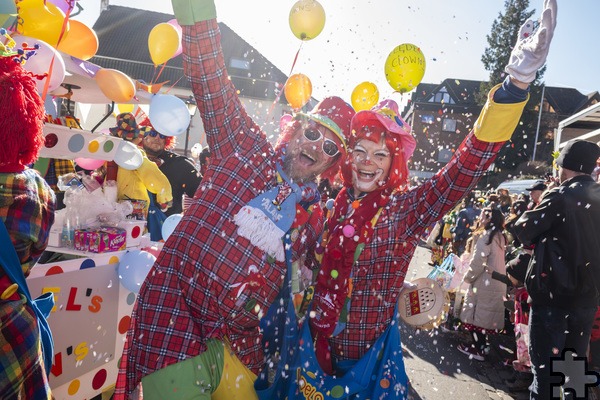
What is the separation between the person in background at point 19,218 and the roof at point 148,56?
19182 mm

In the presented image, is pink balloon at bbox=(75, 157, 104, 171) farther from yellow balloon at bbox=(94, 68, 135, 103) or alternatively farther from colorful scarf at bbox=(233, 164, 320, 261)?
colorful scarf at bbox=(233, 164, 320, 261)

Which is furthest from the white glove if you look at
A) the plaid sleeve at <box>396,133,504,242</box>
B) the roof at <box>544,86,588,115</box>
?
the roof at <box>544,86,588,115</box>

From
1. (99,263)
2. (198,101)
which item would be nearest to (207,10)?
(198,101)

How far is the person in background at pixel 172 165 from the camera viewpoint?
14.8ft

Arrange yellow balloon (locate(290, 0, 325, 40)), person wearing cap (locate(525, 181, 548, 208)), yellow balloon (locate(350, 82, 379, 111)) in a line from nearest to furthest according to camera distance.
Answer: yellow balloon (locate(290, 0, 325, 40)), yellow balloon (locate(350, 82, 379, 111)), person wearing cap (locate(525, 181, 548, 208))

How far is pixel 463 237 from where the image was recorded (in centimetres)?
906

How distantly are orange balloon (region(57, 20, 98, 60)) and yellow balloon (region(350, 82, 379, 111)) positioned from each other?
6.74 feet

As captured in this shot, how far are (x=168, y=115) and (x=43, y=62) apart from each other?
82cm

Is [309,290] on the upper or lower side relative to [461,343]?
upper

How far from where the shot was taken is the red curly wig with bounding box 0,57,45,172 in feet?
5.15

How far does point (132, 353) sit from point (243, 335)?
0.48 meters

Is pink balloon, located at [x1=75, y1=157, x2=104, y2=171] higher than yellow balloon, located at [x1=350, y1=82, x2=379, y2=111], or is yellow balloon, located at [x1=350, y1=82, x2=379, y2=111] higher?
yellow balloon, located at [x1=350, y1=82, x2=379, y2=111]

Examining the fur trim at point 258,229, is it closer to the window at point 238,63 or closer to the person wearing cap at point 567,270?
the person wearing cap at point 567,270

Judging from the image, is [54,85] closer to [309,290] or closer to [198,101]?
[198,101]
